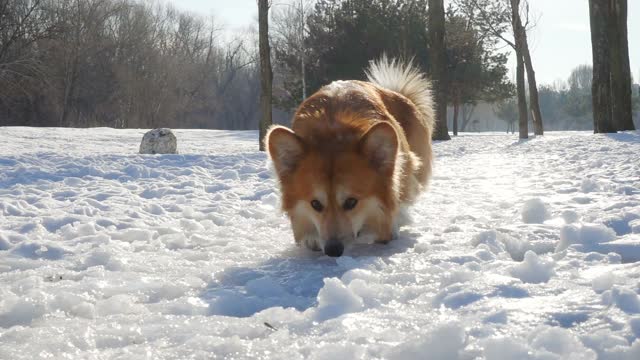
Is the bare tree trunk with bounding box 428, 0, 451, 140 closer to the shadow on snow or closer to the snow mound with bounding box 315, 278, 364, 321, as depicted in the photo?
the shadow on snow

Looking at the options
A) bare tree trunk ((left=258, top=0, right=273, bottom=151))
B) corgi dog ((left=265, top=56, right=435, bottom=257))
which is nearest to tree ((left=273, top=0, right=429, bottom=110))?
bare tree trunk ((left=258, top=0, right=273, bottom=151))

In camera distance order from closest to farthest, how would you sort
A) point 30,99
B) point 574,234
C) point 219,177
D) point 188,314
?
point 188,314
point 574,234
point 219,177
point 30,99

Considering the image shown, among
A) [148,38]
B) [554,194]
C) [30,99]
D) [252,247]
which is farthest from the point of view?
[148,38]

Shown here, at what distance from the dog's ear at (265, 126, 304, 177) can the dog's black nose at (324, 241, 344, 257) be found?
1.99 feet

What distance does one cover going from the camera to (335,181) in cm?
369

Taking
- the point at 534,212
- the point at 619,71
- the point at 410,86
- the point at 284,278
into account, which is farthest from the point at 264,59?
the point at 284,278

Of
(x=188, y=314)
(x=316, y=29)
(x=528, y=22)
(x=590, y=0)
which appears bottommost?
(x=188, y=314)

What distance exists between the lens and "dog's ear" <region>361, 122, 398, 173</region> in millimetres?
3738

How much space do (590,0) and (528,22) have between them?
969 centimetres

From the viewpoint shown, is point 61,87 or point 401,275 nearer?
point 401,275

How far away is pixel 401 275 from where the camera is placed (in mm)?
3107

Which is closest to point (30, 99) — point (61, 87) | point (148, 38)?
point (61, 87)

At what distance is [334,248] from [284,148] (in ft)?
2.44

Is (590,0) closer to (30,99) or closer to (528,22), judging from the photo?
(528,22)
